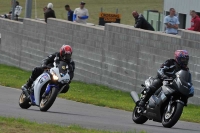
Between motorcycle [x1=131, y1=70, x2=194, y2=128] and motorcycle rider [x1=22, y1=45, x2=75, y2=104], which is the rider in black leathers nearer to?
motorcycle rider [x1=22, y1=45, x2=75, y2=104]

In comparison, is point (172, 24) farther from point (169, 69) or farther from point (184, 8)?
point (184, 8)

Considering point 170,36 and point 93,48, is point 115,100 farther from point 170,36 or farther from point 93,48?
point 93,48

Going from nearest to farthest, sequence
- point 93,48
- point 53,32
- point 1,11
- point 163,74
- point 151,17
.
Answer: point 163,74, point 93,48, point 53,32, point 151,17, point 1,11

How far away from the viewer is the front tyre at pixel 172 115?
13367 millimetres

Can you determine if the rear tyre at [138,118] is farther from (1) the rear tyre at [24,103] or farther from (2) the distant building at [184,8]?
(2) the distant building at [184,8]

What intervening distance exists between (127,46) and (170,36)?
2.43 m

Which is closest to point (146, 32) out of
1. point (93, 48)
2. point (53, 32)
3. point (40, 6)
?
point (93, 48)

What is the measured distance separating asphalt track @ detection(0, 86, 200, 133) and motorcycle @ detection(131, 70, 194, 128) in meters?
0.20

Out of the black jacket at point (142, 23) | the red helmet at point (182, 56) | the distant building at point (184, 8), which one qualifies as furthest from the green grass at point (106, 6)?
the red helmet at point (182, 56)

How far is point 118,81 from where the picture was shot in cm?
2333

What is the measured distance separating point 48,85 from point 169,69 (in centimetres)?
266

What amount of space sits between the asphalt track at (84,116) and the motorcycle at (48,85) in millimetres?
223

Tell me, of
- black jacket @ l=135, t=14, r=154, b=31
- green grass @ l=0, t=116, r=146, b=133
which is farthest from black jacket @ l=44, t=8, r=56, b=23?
green grass @ l=0, t=116, r=146, b=133

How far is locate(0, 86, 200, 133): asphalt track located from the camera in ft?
43.2
